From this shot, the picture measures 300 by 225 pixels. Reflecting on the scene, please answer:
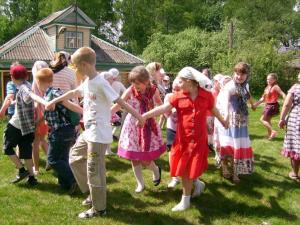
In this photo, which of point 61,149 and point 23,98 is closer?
point 61,149

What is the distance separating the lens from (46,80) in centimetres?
512

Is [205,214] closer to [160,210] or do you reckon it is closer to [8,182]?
[160,210]

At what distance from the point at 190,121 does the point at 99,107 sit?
1.15 metres

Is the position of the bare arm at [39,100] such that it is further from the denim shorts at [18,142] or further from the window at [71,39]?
the window at [71,39]

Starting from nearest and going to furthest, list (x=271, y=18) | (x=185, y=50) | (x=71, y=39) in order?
(x=71, y=39)
(x=185, y=50)
(x=271, y=18)

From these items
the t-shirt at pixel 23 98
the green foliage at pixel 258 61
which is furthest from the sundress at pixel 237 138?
the green foliage at pixel 258 61

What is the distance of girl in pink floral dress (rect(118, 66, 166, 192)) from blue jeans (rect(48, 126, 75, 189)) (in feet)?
2.40

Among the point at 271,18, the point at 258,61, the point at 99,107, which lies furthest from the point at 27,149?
the point at 271,18

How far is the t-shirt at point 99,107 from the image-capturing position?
4.36 metres

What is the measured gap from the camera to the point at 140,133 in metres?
5.41

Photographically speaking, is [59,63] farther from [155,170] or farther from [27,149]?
[155,170]

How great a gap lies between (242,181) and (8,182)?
369 cm

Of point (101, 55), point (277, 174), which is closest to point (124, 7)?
point (101, 55)

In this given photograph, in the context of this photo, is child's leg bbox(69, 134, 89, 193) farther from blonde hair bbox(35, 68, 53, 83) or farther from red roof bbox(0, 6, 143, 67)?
red roof bbox(0, 6, 143, 67)
